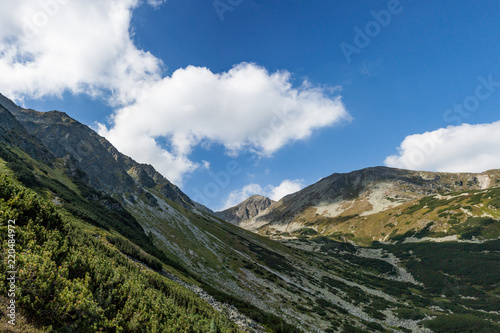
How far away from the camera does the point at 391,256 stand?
123312 millimetres

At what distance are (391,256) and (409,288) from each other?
1866 inches

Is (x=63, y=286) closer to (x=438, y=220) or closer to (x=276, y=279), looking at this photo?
(x=276, y=279)

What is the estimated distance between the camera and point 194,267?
196 feet

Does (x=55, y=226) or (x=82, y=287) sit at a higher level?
(x=55, y=226)

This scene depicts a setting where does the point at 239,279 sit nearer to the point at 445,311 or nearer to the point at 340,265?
the point at 445,311

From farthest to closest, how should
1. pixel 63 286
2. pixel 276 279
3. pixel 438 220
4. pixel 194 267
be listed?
pixel 438 220, pixel 276 279, pixel 194 267, pixel 63 286

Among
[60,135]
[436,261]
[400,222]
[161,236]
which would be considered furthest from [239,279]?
[60,135]

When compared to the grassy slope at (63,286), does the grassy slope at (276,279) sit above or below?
below

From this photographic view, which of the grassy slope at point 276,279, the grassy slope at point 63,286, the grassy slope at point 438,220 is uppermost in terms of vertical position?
the grassy slope at point 438,220

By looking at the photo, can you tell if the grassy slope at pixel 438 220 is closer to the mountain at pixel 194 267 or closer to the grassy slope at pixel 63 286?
the mountain at pixel 194 267

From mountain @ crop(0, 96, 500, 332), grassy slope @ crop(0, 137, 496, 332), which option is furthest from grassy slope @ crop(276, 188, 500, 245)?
grassy slope @ crop(0, 137, 496, 332)

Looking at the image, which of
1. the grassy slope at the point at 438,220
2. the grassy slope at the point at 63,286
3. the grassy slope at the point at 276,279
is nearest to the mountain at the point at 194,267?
the grassy slope at the point at 63,286

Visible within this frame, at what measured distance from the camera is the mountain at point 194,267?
443 inches

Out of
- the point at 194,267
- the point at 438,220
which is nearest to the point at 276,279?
the point at 194,267
